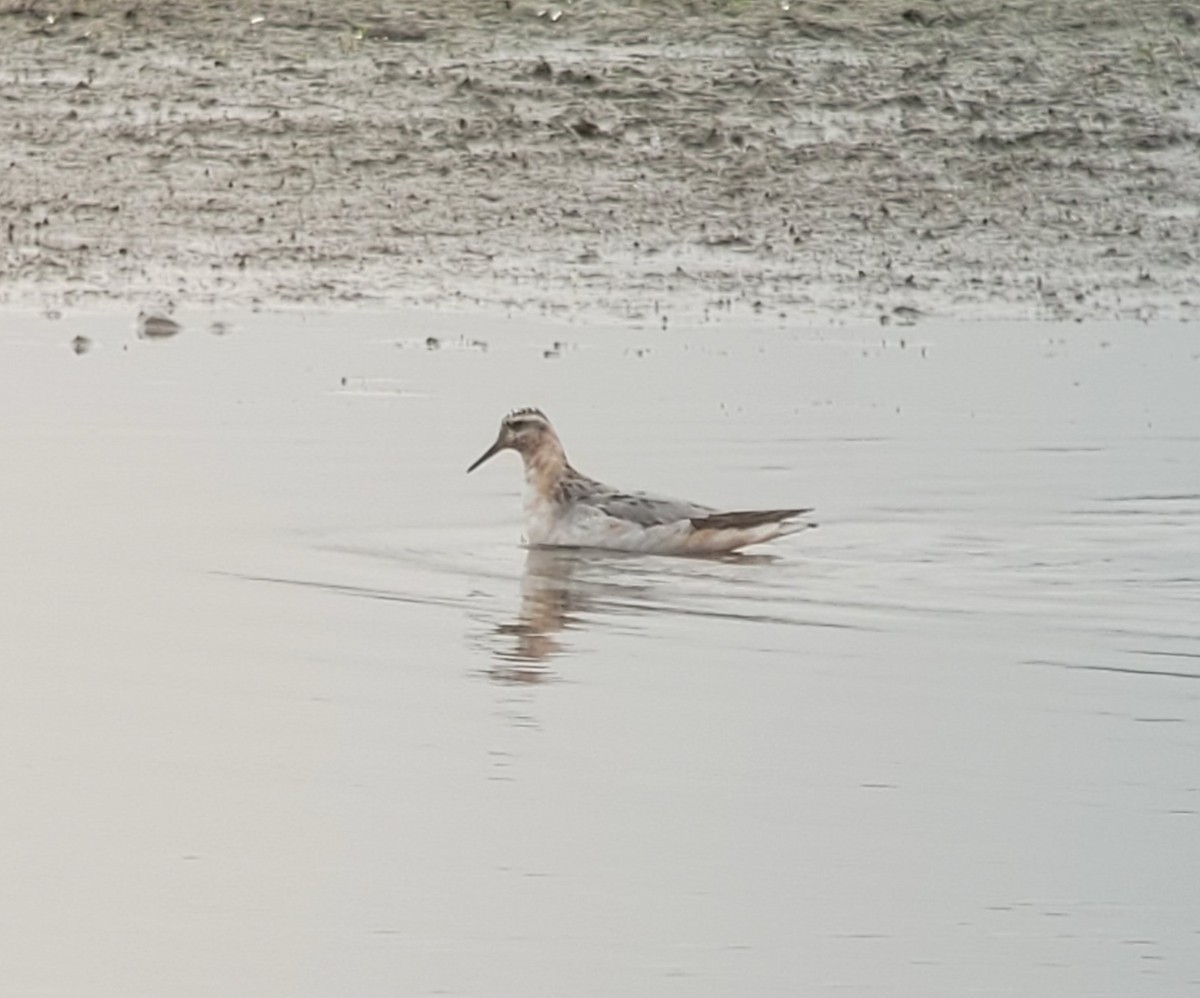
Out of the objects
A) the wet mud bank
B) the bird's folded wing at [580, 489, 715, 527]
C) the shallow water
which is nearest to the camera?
the shallow water

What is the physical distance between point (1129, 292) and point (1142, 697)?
7.37 metres

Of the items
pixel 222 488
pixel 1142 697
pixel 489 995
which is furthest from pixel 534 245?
pixel 489 995

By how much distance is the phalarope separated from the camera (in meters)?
10.7

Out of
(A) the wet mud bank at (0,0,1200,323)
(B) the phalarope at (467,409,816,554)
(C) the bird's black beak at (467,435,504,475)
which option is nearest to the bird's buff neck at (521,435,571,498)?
(B) the phalarope at (467,409,816,554)

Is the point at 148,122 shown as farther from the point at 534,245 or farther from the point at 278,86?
the point at 534,245

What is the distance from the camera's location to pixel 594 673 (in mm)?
8570

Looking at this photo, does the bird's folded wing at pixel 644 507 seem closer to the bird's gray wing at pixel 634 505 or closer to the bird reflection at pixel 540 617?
the bird's gray wing at pixel 634 505

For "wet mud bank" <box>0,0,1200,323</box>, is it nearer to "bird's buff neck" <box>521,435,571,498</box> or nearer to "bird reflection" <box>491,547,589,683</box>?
"bird's buff neck" <box>521,435,571,498</box>

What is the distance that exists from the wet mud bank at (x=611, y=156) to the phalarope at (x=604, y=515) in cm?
318

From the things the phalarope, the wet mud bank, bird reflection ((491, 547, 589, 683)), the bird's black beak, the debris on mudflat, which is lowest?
bird reflection ((491, 547, 589, 683))

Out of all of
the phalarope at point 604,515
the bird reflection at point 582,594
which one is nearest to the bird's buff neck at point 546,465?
the phalarope at point 604,515

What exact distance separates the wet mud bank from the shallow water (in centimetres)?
138

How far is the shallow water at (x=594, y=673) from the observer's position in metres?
6.33

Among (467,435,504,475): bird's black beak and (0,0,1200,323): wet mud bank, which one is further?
(0,0,1200,323): wet mud bank
